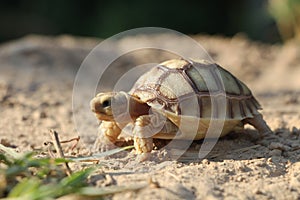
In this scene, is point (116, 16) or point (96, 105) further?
point (116, 16)

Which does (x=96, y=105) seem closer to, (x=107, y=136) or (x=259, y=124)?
(x=107, y=136)

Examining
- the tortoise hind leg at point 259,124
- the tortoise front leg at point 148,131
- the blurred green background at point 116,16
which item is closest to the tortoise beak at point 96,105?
the tortoise front leg at point 148,131

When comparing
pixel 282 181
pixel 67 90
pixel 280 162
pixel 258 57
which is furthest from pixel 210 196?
pixel 258 57

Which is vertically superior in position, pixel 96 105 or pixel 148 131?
pixel 96 105

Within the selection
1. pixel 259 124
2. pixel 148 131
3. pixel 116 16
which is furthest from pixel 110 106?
pixel 116 16

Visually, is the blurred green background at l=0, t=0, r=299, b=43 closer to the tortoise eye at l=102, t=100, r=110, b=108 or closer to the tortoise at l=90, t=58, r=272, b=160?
the tortoise at l=90, t=58, r=272, b=160

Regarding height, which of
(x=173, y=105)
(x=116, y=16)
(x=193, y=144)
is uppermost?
(x=116, y=16)

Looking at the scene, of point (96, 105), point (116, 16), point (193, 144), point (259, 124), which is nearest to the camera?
point (96, 105)
